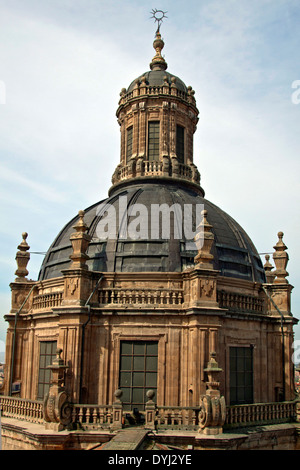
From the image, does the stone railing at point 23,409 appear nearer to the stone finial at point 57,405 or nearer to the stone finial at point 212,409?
the stone finial at point 57,405

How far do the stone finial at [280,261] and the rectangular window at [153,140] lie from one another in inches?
361

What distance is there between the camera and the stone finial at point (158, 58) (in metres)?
33.5

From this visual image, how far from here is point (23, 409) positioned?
2177 centimetres

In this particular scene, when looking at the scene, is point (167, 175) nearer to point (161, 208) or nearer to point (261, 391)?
point (161, 208)

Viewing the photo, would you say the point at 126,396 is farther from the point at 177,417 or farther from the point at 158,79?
the point at 158,79

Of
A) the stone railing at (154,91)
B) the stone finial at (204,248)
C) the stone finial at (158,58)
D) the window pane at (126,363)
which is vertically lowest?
the window pane at (126,363)

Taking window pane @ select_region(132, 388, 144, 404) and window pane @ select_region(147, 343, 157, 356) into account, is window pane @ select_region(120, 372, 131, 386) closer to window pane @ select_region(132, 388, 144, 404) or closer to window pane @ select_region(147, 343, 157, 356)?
window pane @ select_region(132, 388, 144, 404)

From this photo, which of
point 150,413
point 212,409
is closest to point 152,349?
point 150,413

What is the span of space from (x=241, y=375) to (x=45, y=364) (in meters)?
9.46

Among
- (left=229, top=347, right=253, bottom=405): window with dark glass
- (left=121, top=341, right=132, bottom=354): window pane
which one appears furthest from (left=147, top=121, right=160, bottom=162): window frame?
(left=229, top=347, right=253, bottom=405): window with dark glass

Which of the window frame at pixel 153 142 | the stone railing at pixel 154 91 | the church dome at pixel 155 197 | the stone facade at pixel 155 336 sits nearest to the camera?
the stone facade at pixel 155 336

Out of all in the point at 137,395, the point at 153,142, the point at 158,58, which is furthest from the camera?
the point at 158,58

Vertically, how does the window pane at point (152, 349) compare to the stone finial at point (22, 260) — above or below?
below

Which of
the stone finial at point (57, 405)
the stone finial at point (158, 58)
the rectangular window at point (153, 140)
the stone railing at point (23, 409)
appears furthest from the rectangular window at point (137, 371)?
the stone finial at point (158, 58)
